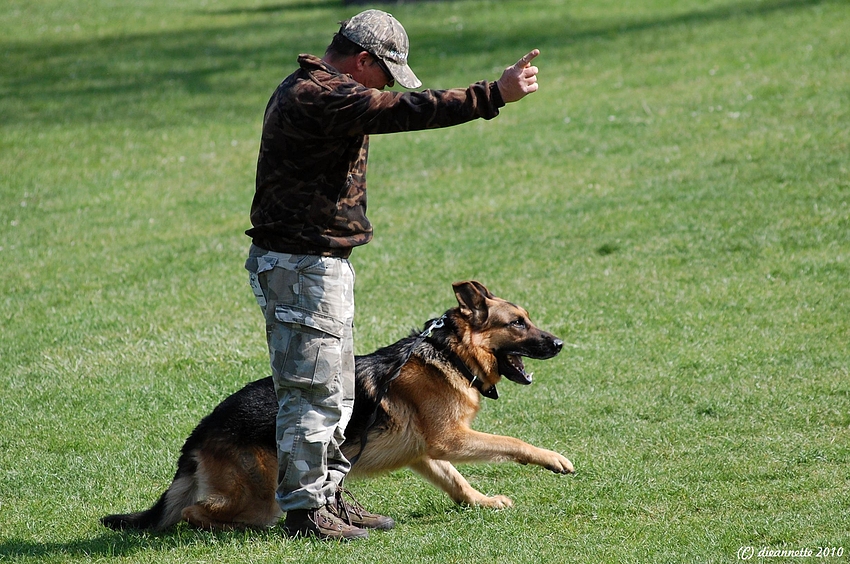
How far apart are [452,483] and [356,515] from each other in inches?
27.3

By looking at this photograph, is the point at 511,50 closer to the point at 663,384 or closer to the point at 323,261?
the point at 663,384

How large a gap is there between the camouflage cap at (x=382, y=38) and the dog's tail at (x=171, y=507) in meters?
2.46

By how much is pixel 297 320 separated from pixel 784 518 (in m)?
2.85

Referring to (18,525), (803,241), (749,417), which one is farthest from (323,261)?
Result: (803,241)

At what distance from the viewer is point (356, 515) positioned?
5.65 m

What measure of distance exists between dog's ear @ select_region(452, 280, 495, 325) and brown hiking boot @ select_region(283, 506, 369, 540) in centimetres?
151

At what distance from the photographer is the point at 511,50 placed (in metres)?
22.0

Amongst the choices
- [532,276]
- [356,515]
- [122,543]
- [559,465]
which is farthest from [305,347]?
[532,276]

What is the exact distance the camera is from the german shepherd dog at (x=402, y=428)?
5.46 m

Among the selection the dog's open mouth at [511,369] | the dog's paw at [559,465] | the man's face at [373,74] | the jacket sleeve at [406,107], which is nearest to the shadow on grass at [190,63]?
the dog's open mouth at [511,369]

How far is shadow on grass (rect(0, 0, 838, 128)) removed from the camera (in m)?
19.8

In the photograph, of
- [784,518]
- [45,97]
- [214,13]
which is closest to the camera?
[784,518]

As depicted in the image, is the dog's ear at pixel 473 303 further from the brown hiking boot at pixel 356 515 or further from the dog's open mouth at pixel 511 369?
the brown hiking boot at pixel 356 515

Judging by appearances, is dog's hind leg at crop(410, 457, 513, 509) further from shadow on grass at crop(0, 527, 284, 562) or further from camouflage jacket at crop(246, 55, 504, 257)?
camouflage jacket at crop(246, 55, 504, 257)
